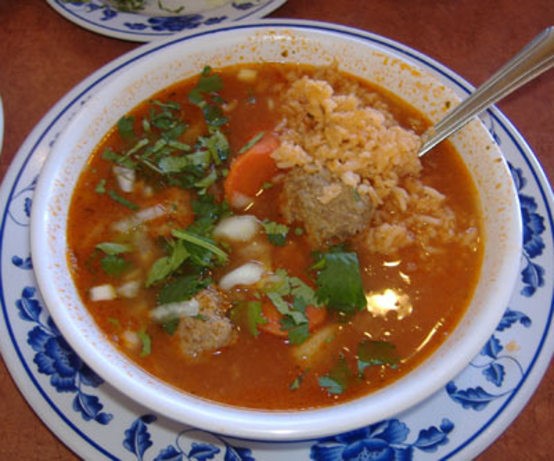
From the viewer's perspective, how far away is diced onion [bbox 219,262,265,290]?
2.20 metres

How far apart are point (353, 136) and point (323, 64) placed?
2.03ft

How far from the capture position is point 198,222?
227 centimetres

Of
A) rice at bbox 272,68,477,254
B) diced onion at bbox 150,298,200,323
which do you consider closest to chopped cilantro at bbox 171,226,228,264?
diced onion at bbox 150,298,200,323

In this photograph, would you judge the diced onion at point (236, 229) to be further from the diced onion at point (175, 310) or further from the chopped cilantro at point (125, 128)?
the chopped cilantro at point (125, 128)

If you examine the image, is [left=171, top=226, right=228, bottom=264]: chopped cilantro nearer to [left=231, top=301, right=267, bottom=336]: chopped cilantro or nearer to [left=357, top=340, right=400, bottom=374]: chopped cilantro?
[left=231, top=301, right=267, bottom=336]: chopped cilantro

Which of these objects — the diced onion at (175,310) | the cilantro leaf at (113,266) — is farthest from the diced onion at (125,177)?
the diced onion at (175,310)

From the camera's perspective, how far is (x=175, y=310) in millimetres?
2125

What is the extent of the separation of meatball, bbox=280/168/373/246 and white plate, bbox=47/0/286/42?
1233 mm

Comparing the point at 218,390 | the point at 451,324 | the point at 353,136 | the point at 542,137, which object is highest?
the point at 542,137

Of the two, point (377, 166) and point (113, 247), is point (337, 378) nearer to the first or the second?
point (377, 166)

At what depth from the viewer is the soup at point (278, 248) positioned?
2068mm

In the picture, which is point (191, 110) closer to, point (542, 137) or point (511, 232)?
point (511, 232)

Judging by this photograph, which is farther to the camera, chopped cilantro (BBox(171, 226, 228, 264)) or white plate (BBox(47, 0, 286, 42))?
white plate (BBox(47, 0, 286, 42))

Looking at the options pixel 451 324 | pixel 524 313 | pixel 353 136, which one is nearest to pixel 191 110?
pixel 353 136
